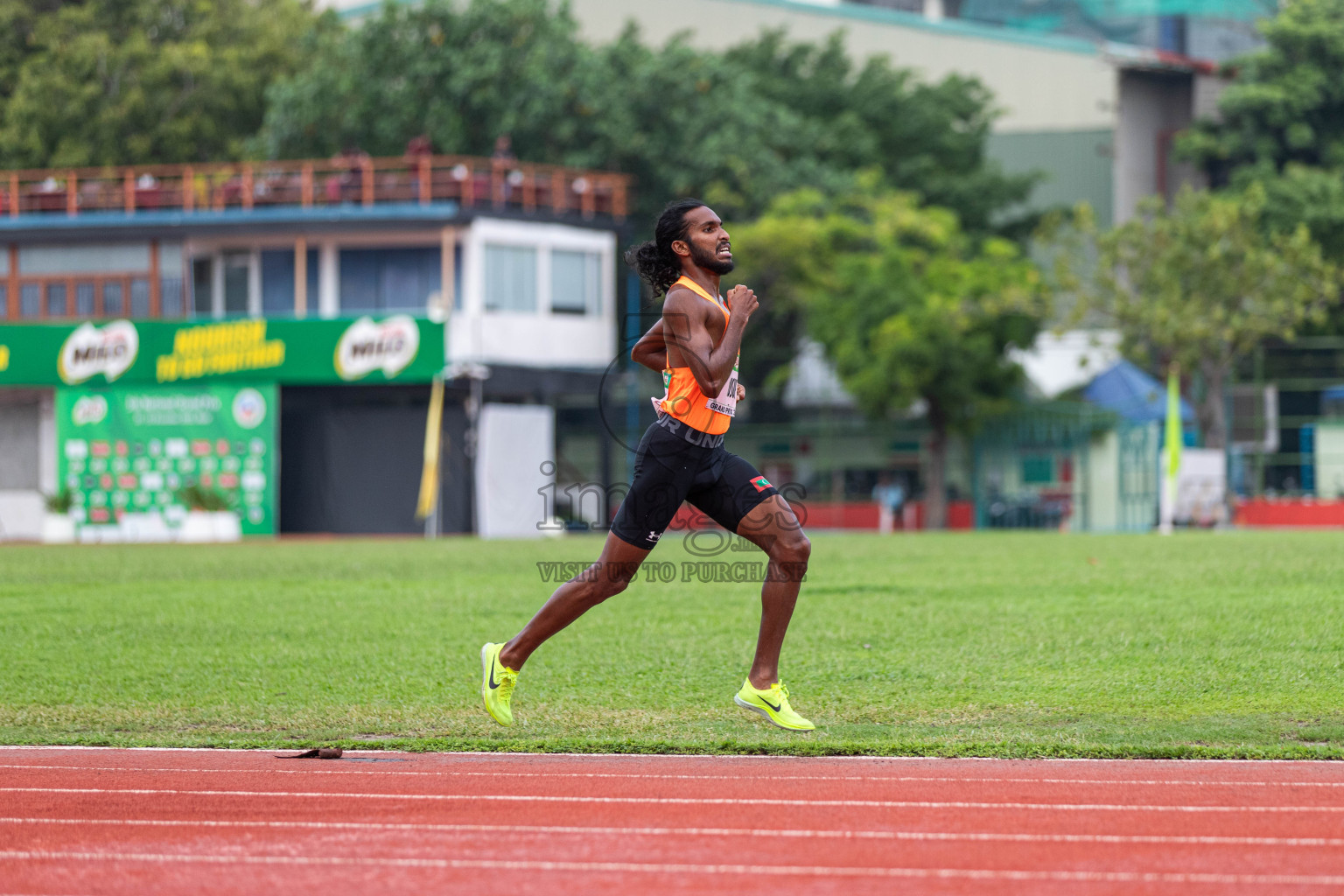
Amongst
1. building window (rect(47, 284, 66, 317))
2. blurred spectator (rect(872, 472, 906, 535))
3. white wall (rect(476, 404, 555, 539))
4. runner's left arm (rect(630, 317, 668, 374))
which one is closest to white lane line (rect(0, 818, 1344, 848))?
runner's left arm (rect(630, 317, 668, 374))

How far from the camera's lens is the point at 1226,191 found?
45938 mm

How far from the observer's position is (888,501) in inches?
1655

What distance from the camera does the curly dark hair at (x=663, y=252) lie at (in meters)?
7.40

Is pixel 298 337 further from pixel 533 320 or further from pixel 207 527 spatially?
pixel 207 527

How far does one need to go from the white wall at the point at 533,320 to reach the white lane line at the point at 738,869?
3239cm

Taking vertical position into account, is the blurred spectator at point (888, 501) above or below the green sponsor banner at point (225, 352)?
below

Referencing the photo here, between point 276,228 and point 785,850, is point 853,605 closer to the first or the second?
point 785,850

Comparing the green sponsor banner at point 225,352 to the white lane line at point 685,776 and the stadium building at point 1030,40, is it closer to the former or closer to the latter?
the stadium building at point 1030,40

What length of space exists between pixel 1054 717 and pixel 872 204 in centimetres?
3728

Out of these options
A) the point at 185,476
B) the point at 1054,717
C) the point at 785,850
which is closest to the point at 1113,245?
the point at 185,476

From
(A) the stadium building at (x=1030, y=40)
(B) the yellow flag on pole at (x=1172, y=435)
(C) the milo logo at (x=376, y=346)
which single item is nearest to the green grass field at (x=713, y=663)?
(B) the yellow flag on pole at (x=1172, y=435)

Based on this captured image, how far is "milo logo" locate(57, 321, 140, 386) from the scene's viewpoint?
125ft

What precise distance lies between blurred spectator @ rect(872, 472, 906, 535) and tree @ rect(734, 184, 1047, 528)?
0.90 metres

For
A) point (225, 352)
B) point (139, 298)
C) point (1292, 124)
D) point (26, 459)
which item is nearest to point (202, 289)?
point (139, 298)
